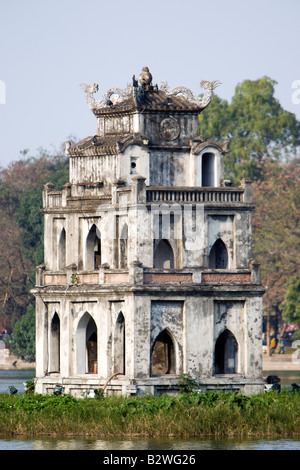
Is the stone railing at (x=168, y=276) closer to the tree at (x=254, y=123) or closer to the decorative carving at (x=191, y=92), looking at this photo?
the decorative carving at (x=191, y=92)

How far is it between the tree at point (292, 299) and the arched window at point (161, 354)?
32.8 meters

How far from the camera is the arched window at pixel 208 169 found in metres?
43.8

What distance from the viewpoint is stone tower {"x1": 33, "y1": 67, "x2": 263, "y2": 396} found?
136ft

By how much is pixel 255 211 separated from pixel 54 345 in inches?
1494

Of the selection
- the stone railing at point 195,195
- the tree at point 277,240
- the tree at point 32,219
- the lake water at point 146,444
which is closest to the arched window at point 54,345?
the stone railing at point 195,195

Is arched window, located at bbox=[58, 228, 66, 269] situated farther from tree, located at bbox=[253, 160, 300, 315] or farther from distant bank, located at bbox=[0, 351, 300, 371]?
tree, located at bbox=[253, 160, 300, 315]

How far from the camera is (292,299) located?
250ft

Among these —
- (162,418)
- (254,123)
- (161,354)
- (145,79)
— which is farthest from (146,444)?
(254,123)

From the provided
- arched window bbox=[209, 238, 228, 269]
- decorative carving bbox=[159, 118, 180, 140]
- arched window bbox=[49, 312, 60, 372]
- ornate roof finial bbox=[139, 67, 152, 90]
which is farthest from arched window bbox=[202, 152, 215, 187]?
arched window bbox=[49, 312, 60, 372]

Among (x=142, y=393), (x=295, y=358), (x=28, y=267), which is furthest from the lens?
(x=28, y=267)
